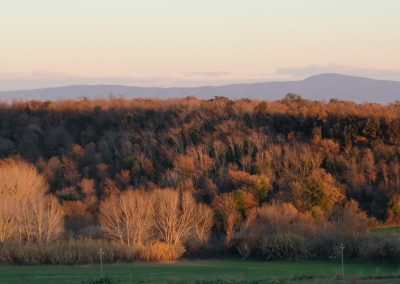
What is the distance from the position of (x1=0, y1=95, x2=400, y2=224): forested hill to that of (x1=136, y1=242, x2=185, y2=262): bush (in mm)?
10547

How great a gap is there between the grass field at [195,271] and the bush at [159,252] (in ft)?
3.79

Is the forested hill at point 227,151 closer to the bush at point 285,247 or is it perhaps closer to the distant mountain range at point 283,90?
the bush at point 285,247

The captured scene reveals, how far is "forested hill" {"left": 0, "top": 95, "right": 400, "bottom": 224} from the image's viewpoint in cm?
7044

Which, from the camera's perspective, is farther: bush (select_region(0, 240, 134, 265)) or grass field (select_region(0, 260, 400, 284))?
bush (select_region(0, 240, 134, 265))

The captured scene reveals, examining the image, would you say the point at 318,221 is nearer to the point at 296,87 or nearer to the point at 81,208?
the point at 81,208

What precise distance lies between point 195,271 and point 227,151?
3391 centimetres

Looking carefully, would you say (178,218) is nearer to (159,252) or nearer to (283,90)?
(159,252)

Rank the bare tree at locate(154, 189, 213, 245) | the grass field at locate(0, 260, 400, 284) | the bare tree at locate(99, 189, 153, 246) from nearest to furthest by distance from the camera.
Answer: the grass field at locate(0, 260, 400, 284) < the bare tree at locate(99, 189, 153, 246) < the bare tree at locate(154, 189, 213, 245)

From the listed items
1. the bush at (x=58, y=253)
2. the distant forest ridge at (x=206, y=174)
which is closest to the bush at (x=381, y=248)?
the distant forest ridge at (x=206, y=174)

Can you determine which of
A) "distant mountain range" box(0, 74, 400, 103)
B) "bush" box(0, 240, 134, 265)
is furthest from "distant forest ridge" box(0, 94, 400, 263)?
"distant mountain range" box(0, 74, 400, 103)

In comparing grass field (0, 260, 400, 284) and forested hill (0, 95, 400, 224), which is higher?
forested hill (0, 95, 400, 224)

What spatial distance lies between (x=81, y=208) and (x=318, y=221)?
17.4 meters

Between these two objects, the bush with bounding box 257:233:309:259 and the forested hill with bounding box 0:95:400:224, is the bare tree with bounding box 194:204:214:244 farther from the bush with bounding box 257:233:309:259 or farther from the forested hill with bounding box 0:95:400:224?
the bush with bounding box 257:233:309:259

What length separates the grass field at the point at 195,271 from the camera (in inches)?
1556
